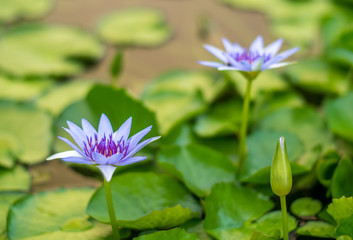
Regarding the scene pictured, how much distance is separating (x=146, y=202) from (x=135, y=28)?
1462mm

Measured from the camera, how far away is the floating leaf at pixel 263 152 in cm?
133

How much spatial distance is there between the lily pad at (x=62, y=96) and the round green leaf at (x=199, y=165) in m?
0.63

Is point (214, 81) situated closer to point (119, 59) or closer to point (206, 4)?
point (119, 59)

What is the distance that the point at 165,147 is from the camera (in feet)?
4.64

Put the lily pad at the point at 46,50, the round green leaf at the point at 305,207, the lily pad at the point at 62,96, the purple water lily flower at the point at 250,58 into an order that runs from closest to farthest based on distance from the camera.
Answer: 1. the purple water lily flower at the point at 250,58
2. the round green leaf at the point at 305,207
3. the lily pad at the point at 62,96
4. the lily pad at the point at 46,50

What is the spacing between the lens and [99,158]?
3.24 ft

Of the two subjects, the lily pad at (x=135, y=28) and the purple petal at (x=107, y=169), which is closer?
the purple petal at (x=107, y=169)

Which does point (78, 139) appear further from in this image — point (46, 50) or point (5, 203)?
point (46, 50)

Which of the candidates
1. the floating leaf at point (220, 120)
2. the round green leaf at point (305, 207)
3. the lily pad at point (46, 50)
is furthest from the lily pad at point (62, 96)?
the round green leaf at point (305, 207)

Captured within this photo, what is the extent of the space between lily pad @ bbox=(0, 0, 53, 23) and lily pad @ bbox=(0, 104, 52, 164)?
39.3 inches

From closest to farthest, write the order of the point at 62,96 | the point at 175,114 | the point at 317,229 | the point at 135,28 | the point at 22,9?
the point at 317,229 → the point at 175,114 → the point at 62,96 → the point at 135,28 → the point at 22,9

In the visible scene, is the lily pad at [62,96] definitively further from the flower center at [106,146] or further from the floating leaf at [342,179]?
the floating leaf at [342,179]

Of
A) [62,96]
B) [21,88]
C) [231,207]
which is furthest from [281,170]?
[21,88]

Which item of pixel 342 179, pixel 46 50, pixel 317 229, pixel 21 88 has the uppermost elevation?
pixel 46 50
